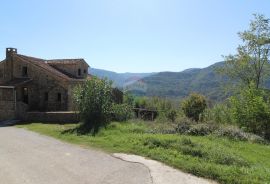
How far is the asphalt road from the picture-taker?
10.7m

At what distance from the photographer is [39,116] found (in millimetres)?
31516

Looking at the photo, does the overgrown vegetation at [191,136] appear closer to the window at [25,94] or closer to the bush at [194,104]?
the window at [25,94]

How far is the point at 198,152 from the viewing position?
1356 centimetres

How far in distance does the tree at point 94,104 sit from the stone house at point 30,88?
38.5 feet

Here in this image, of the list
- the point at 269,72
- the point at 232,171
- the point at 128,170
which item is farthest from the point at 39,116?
the point at 269,72

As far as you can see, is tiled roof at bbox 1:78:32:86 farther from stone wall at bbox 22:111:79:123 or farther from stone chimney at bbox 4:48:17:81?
stone wall at bbox 22:111:79:123

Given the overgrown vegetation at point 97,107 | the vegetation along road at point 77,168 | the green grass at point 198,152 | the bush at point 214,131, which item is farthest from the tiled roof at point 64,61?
the vegetation along road at point 77,168

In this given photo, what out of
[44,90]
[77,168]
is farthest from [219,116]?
[77,168]

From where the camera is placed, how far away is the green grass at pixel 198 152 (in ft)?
35.2

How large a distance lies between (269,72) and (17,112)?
29.4 m

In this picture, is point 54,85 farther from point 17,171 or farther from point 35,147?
point 17,171

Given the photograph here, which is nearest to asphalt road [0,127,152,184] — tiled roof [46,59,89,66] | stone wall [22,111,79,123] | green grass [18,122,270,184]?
green grass [18,122,270,184]

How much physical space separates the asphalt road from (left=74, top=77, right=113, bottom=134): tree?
5.71 m

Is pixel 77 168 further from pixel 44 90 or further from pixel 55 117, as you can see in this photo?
pixel 44 90
